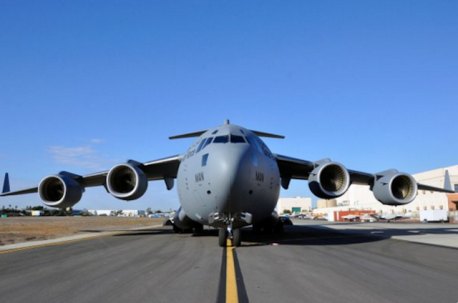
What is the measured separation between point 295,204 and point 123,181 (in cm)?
15194

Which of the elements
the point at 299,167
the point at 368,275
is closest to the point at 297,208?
the point at 299,167

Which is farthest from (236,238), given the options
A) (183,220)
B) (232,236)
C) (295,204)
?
(295,204)

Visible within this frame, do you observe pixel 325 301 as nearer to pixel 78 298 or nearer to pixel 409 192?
pixel 78 298

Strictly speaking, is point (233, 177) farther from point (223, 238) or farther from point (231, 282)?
point (231, 282)

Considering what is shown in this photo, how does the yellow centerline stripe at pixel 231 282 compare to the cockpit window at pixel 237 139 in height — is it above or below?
below

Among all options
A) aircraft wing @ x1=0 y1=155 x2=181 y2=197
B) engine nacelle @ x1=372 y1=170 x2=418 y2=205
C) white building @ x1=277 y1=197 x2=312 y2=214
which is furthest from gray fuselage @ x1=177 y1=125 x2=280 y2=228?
white building @ x1=277 y1=197 x2=312 y2=214

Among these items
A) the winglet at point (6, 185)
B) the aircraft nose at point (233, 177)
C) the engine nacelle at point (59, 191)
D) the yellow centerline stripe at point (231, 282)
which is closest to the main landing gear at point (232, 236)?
the aircraft nose at point (233, 177)

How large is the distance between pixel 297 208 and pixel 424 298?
528 feet

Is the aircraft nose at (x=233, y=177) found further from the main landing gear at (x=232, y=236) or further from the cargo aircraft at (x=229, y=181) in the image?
the main landing gear at (x=232, y=236)

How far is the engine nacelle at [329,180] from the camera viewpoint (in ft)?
52.7

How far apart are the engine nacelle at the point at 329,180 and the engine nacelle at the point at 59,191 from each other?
36.0 feet

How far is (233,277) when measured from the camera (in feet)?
22.1

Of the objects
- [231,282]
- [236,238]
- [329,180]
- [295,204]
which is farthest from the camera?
[295,204]

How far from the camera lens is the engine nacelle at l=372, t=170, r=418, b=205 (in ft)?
57.4
